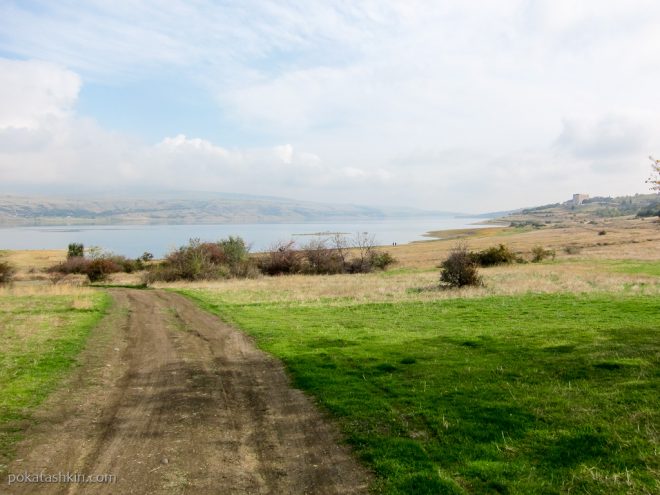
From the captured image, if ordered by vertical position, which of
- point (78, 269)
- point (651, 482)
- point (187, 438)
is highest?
point (651, 482)

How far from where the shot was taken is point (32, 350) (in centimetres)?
1386

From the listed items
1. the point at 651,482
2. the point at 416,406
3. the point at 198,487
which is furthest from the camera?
the point at 416,406

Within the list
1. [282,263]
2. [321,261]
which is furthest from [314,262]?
[282,263]

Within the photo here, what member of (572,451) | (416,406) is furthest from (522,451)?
(416,406)

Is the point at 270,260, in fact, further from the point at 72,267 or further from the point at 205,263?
the point at 72,267

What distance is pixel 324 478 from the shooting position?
6340mm

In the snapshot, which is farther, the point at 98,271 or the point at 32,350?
the point at 98,271

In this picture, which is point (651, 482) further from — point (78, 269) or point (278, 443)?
point (78, 269)

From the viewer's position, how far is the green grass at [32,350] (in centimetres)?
868

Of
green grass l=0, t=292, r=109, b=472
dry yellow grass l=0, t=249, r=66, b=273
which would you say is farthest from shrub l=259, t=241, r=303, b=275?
dry yellow grass l=0, t=249, r=66, b=273

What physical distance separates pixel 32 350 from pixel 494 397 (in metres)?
12.5

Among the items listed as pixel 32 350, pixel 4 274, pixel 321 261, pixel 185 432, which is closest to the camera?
pixel 185 432

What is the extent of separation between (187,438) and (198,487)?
164cm

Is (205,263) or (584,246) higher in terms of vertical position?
(584,246)
